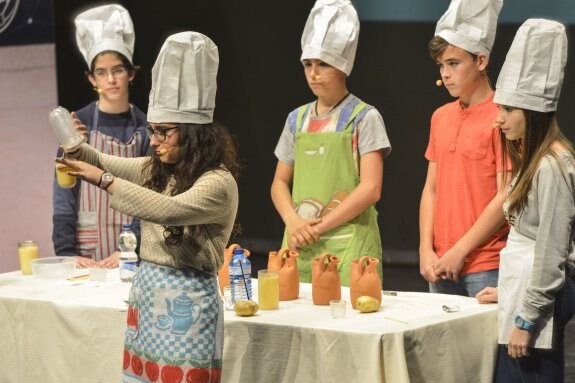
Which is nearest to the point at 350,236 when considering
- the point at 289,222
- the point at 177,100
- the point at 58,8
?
the point at 289,222

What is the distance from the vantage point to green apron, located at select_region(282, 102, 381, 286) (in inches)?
149

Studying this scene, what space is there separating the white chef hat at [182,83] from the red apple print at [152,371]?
72cm

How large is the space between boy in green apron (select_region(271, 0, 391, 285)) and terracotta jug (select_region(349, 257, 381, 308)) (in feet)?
1.52

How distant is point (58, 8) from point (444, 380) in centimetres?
454

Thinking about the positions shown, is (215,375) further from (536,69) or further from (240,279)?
(536,69)

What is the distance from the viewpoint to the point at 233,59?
678cm

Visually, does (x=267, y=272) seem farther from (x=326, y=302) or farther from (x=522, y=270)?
(x=522, y=270)

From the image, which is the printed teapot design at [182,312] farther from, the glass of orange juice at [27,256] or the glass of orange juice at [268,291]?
the glass of orange juice at [27,256]

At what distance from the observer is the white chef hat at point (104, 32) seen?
4.20 m

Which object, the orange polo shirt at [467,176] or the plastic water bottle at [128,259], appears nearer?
the orange polo shirt at [467,176]

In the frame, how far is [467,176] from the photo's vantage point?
349 centimetres

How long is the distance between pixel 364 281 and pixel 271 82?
145 inches

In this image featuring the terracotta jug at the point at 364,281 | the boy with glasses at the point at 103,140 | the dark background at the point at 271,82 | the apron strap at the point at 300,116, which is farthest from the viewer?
the dark background at the point at 271,82

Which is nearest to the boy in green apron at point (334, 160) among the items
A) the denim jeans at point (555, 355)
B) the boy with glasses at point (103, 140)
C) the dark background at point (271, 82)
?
the boy with glasses at point (103, 140)
